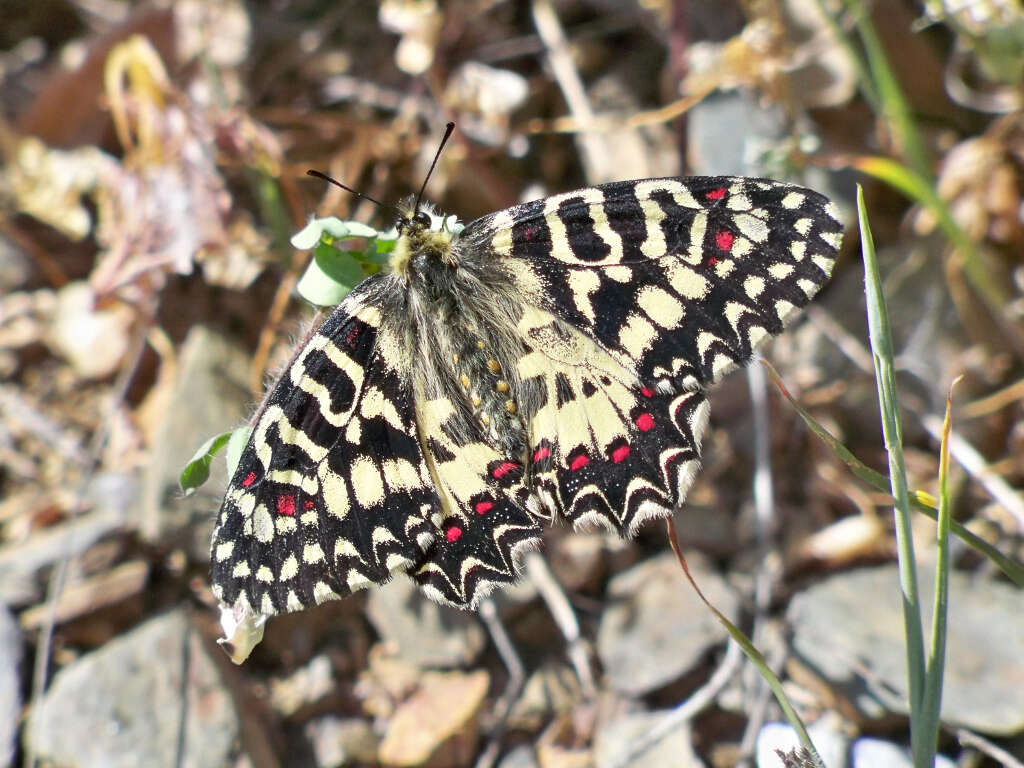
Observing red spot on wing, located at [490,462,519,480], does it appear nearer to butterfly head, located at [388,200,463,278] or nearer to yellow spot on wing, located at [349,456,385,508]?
yellow spot on wing, located at [349,456,385,508]

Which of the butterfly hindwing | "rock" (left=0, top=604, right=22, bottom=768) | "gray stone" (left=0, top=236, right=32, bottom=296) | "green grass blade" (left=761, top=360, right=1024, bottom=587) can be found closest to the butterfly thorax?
the butterfly hindwing

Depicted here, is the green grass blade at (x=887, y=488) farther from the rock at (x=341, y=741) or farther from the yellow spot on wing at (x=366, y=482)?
the rock at (x=341, y=741)

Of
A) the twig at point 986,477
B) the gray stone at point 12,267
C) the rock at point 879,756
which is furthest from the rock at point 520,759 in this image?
the gray stone at point 12,267

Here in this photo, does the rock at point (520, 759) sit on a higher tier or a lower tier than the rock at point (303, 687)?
lower

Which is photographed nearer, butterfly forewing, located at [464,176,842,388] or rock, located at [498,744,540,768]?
butterfly forewing, located at [464,176,842,388]

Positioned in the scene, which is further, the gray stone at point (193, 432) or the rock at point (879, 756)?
the gray stone at point (193, 432)
